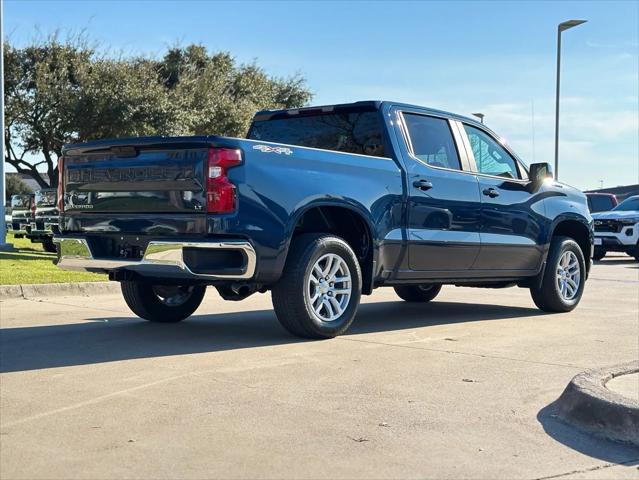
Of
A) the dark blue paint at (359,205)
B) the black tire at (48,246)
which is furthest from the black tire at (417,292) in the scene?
the black tire at (48,246)

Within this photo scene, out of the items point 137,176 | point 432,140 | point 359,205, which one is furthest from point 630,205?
point 137,176

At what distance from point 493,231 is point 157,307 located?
3278 mm

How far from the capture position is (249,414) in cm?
431

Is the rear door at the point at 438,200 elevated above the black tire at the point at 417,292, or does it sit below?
above

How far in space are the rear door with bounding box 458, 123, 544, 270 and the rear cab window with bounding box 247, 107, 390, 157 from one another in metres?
1.17

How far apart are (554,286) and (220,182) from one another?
4413 mm

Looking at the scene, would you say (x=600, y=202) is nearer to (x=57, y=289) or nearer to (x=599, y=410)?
(x=57, y=289)

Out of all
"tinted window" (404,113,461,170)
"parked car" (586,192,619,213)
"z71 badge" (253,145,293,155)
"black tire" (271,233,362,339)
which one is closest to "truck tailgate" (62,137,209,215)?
"z71 badge" (253,145,293,155)

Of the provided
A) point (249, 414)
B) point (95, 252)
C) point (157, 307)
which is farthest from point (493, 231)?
point (249, 414)

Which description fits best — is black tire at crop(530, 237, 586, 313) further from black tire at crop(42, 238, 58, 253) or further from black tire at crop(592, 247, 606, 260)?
black tire at crop(592, 247, 606, 260)

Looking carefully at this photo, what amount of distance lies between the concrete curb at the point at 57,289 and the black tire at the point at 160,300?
279 centimetres

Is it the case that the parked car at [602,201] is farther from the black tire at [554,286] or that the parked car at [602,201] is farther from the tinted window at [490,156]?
the tinted window at [490,156]

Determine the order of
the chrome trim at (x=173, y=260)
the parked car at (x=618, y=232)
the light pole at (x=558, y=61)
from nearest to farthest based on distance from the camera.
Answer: the chrome trim at (x=173, y=260) < the parked car at (x=618, y=232) < the light pole at (x=558, y=61)

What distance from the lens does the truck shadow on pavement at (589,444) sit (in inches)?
150
